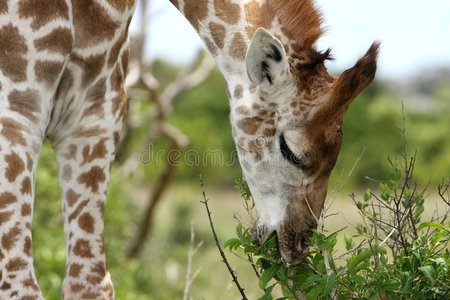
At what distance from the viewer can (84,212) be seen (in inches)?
198

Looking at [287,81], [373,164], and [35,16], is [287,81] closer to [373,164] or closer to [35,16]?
[35,16]

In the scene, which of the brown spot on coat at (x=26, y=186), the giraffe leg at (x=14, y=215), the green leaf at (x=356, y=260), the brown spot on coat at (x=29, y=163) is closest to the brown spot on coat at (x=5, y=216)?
the giraffe leg at (x=14, y=215)

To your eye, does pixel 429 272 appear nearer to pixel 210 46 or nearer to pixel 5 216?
pixel 210 46

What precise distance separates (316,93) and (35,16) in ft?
4.83

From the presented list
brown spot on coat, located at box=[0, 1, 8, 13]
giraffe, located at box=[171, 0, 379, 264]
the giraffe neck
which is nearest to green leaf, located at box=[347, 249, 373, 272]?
giraffe, located at box=[171, 0, 379, 264]

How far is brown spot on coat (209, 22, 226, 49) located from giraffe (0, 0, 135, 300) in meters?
0.45

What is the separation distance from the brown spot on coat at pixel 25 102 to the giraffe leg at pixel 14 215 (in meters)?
0.06

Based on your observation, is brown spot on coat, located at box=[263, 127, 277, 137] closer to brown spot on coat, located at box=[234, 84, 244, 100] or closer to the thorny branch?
brown spot on coat, located at box=[234, 84, 244, 100]

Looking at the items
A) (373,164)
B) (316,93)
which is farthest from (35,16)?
(373,164)

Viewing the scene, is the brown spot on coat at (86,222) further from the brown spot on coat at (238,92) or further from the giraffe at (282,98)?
the brown spot on coat at (238,92)

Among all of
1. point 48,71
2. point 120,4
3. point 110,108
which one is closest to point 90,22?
point 120,4

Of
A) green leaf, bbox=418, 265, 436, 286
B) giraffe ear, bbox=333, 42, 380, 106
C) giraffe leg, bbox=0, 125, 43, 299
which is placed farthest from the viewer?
giraffe ear, bbox=333, 42, 380, 106

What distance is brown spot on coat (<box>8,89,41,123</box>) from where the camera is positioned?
459cm

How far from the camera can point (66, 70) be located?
4.79m
